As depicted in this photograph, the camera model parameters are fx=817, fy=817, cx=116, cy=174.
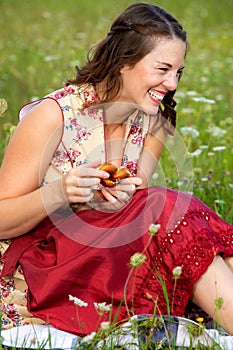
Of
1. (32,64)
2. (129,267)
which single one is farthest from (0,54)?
(129,267)

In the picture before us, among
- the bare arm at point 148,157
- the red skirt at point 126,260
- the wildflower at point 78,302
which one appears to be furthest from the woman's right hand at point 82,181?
the bare arm at point 148,157

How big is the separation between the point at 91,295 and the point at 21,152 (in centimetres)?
38

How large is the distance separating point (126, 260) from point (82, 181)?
0.22 m

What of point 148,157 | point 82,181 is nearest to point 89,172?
point 82,181

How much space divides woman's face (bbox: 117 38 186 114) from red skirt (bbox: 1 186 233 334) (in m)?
0.26

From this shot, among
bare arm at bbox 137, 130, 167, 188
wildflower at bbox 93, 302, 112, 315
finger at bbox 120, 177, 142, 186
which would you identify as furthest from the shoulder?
wildflower at bbox 93, 302, 112, 315

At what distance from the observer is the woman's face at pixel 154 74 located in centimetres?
204

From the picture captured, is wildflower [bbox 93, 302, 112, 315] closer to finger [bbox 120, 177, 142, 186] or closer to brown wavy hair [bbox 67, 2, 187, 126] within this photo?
finger [bbox 120, 177, 142, 186]

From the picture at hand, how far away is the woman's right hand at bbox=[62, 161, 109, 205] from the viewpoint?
5.94 feet

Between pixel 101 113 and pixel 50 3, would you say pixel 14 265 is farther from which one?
pixel 50 3

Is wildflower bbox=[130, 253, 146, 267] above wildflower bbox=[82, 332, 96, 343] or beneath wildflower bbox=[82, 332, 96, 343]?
above

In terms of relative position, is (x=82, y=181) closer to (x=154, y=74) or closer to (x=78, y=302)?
(x=78, y=302)

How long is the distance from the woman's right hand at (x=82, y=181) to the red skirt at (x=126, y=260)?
0.12 m

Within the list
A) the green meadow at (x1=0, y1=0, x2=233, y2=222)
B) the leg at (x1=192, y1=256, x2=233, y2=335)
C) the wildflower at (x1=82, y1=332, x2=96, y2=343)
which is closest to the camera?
the wildflower at (x1=82, y1=332, x2=96, y2=343)
